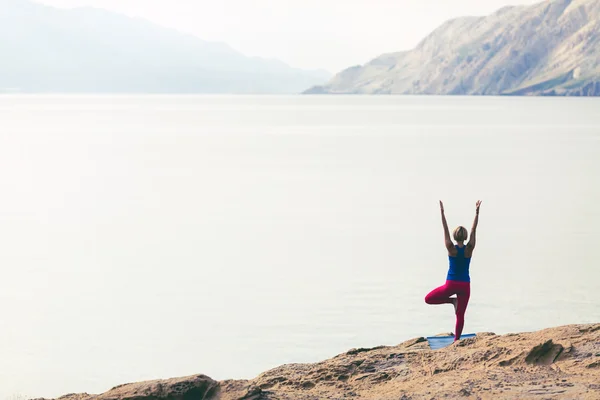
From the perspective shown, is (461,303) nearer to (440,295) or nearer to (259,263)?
(440,295)

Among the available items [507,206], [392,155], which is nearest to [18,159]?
[392,155]

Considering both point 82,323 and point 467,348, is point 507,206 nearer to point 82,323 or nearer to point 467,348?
point 82,323

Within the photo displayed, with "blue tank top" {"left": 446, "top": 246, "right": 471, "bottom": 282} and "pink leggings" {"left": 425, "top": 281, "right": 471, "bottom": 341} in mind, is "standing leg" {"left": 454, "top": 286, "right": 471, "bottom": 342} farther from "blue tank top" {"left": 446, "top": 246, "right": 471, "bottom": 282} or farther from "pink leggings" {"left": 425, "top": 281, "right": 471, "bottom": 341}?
"blue tank top" {"left": 446, "top": 246, "right": 471, "bottom": 282}

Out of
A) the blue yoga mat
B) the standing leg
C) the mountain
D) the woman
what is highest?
the woman

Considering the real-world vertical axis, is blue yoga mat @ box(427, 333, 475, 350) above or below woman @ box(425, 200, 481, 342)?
below

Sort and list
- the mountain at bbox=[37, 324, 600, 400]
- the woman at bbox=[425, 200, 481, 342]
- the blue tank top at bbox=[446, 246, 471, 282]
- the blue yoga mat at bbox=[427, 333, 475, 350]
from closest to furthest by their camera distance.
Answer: the mountain at bbox=[37, 324, 600, 400]
the woman at bbox=[425, 200, 481, 342]
the blue tank top at bbox=[446, 246, 471, 282]
the blue yoga mat at bbox=[427, 333, 475, 350]

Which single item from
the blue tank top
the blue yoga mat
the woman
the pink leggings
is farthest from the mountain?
the blue tank top

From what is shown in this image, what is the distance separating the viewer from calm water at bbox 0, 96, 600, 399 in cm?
1619

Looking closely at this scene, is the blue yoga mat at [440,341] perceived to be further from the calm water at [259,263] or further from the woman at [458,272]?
the calm water at [259,263]

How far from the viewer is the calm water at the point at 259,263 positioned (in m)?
16.2

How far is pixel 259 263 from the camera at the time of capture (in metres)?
23.6

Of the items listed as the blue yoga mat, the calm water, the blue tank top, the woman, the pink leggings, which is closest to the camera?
the woman

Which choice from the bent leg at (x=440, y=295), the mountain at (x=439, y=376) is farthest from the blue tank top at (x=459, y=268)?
the mountain at (x=439, y=376)

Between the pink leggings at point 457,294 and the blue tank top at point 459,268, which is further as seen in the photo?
the pink leggings at point 457,294
